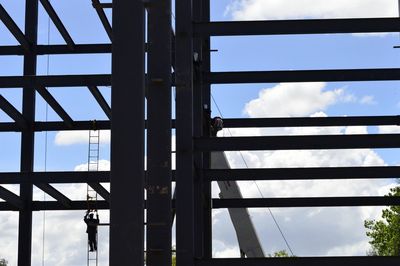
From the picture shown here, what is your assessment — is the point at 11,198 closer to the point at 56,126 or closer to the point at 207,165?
the point at 56,126

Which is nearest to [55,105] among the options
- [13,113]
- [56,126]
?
[13,113]

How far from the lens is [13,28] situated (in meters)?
24.9

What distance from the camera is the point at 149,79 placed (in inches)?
627

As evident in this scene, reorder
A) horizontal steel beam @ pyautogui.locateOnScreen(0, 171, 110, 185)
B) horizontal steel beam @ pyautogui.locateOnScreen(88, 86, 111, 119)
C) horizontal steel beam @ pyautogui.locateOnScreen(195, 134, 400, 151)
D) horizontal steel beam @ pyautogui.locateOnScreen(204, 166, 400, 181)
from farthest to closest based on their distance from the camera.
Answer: horizontal steel beam @ pyautogui.locateOnScreen(88, 86, 111, 119)
horizontal steel beam @ pyautogui.locateOnScreen(0, 171, 110, 185)
horizontal steel beam @ pyautogui.locateOnScreen(204, 166, 400, 181)
horizontal steel beam @ pyautogui.locateOnScreen(195, 134, 400, 151)

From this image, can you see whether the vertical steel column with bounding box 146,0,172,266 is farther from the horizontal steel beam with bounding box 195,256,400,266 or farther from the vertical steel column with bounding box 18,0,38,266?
the vertical steel column with bounding box 18,0,38,266

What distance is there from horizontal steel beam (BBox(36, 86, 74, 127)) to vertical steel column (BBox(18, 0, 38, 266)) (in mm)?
1662

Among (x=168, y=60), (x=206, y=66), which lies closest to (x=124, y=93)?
(x=168, y=60)

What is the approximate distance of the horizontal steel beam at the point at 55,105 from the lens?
2317 centimetres

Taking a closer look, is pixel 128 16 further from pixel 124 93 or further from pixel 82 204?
pixel 82 204

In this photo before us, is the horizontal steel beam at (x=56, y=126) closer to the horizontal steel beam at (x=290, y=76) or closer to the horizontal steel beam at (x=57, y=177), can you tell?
the horizontal steel beam at (x=57, y=177)

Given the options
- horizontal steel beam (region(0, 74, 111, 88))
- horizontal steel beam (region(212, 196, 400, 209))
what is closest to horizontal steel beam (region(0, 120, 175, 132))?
horizontal steel beam (region(212, 196, 400, 209))

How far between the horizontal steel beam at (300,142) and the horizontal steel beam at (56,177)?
19.7 feet

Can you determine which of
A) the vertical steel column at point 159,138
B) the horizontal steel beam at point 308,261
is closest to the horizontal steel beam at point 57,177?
the horizontal steel beam at point 308,261

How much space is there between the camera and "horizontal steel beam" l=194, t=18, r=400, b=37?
733 inches
